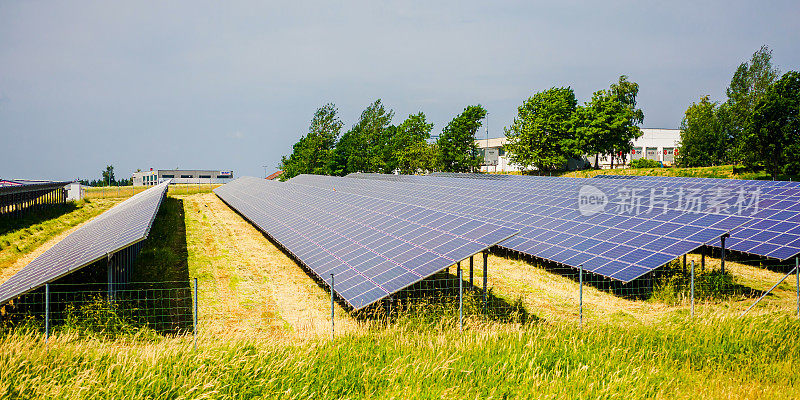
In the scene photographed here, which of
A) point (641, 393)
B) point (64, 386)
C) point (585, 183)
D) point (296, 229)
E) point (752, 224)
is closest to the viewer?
point (64, 386)

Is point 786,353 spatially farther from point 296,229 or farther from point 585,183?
point 585,183

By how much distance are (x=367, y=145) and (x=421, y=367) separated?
278ft

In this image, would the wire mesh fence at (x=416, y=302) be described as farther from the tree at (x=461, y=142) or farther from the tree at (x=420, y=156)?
the tree at (x=420, y=156)

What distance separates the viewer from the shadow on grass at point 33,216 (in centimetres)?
3302

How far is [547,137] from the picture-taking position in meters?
66.6

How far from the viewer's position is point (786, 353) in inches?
370

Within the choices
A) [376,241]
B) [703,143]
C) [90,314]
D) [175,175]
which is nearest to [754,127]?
[703,143]

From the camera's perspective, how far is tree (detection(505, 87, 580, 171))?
6631 cm

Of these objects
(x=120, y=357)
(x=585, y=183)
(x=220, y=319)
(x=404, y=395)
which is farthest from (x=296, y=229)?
(x=585, y=183)

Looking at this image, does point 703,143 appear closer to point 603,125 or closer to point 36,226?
point 603,125

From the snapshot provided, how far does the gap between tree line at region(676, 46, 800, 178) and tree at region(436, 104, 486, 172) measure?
33.6 m

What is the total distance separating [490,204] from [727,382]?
19.1 meters

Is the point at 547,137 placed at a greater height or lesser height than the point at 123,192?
greater

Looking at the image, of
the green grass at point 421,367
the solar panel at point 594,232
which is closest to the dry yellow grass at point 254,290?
the green grass at point 421,367
